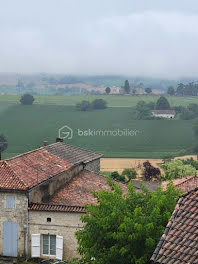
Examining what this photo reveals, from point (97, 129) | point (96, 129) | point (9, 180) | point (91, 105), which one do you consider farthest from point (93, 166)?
point (91, 105)

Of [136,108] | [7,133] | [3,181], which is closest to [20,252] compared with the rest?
[3,181]

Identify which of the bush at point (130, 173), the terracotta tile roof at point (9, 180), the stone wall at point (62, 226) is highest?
the terracotta tile roof at point (9, 180)

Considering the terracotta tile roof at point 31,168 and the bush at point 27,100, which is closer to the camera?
the terracotta tile roof at point 31,168

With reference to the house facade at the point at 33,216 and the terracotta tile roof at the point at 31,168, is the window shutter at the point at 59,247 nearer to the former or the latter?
the house facade at the point at 33,216

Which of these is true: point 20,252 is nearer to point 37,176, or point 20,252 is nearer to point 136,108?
point 37,176

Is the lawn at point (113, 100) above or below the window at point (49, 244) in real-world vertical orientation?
above

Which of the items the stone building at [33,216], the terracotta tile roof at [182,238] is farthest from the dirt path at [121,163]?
the terracotta tile roof at [182,238]

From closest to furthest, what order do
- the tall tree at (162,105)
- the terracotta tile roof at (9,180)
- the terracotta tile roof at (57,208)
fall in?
the terracotta tile roof at (57,208), the terracotta tile roof at (9,180), the tall tree at (162,105)
